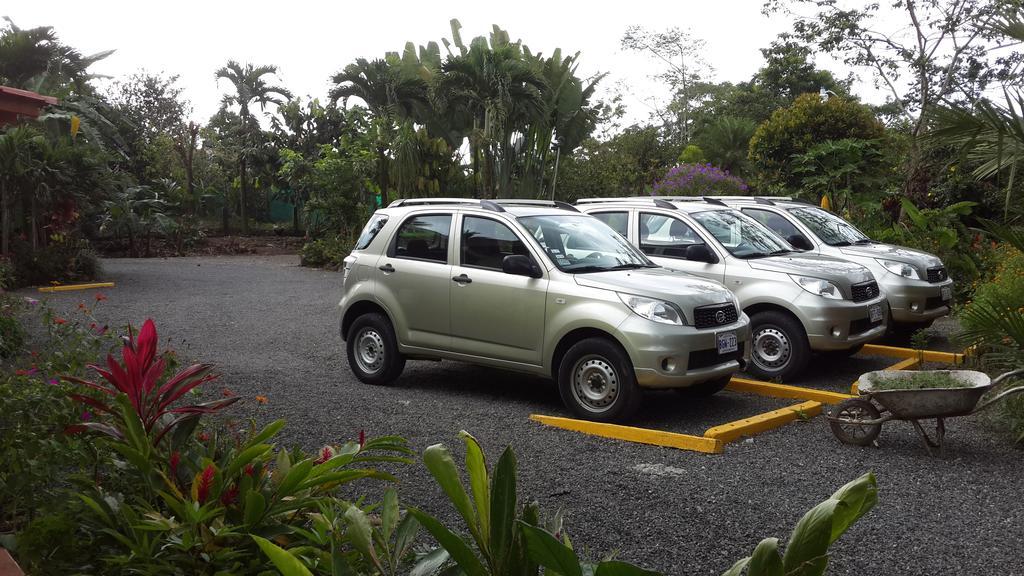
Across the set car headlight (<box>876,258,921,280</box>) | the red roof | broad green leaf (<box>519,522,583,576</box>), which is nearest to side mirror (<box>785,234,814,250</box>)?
car headlight (<box>876,258,921,280</box>)

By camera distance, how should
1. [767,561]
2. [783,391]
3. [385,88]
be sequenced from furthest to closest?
[385,88]
[783,391]
[767,561]

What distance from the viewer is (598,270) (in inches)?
319

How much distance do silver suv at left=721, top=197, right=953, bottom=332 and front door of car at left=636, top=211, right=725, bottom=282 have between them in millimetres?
1738

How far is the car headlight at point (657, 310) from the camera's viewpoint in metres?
7.31

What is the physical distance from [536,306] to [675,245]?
9.58 ft

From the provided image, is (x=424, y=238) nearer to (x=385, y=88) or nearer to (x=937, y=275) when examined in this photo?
(x=937, y=275)

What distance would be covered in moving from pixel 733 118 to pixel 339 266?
18.3m

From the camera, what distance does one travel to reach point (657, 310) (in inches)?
289

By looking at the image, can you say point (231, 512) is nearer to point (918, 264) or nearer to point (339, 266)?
point (918, 264)

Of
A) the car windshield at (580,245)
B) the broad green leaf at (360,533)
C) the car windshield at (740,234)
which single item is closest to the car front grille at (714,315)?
the car windshield at (580,245)

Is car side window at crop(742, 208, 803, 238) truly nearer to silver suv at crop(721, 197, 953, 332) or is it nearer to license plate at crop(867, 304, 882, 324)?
silver suv at crop(721, 197, 953, 332)

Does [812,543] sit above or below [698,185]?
below

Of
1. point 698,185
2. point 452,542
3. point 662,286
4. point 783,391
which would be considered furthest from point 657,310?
point 698,185

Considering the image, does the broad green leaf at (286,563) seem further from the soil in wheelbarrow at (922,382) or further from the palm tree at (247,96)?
the palm tree at (247,96)
